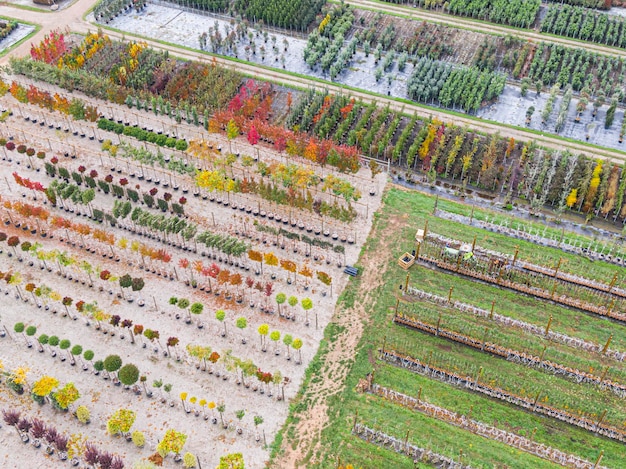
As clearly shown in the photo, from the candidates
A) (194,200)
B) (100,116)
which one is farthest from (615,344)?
(100,116)

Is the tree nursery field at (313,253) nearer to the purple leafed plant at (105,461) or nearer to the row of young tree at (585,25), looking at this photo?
the purple leafed plant at (105,461)

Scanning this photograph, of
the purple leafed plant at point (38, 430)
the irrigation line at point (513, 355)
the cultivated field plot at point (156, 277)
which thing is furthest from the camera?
the irrigation line at point (513, 355)

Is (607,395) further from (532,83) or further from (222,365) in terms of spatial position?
(532,83)

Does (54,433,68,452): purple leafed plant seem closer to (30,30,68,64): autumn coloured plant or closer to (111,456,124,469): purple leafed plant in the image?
(111,456,124,469): purple leafed plant

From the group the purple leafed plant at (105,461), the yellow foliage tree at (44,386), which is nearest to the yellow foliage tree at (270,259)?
the yellow foliage tree at (44,386)

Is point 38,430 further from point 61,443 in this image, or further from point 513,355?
point 513,355

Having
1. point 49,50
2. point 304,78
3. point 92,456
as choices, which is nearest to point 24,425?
point 92,456
